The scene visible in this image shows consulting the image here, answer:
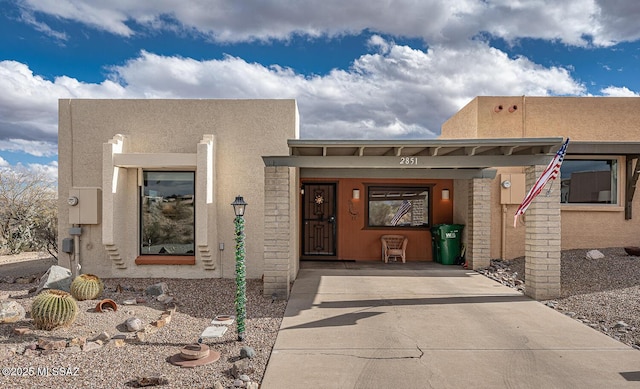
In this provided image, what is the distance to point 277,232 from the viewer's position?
6906mm

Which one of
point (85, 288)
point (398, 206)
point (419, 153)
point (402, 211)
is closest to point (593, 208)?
point (402, 211)

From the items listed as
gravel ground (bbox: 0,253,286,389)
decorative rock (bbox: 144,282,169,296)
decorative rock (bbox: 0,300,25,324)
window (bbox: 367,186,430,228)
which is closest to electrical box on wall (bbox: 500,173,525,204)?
window (bbox: 367,186,430,228)

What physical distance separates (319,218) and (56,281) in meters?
6.73

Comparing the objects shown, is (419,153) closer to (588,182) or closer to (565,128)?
(565,128)

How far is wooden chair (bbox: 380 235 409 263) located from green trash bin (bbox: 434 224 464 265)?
1.03 meters

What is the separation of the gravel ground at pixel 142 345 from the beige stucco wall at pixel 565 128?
6.91 metres

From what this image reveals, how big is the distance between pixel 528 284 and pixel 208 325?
5644 mm

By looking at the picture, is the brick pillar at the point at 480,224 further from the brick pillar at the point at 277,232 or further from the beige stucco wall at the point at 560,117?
the brick pillar at the point at 277,232

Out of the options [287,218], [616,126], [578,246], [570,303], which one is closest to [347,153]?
[287,218]

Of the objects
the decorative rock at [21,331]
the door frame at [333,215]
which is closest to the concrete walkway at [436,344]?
the decorative rock at [21,331]

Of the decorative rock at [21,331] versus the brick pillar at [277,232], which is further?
the brick pillar at [277,232]

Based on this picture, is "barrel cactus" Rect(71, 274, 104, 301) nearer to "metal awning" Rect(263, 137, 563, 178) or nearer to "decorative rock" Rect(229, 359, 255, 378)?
"metal awning" Rect(263, 137, 563, 178)

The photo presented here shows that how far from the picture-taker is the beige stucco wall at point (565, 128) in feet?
33.5

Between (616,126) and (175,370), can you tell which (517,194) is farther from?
(175,370)
